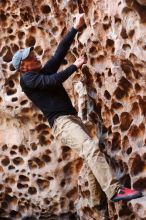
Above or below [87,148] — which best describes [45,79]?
above

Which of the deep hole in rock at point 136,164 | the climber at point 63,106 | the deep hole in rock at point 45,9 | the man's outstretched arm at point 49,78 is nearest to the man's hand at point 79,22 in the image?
the climber at point 63,106

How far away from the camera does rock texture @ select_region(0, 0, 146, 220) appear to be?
3684 mm

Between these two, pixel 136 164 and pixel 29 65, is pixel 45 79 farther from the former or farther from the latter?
pixel 136 164

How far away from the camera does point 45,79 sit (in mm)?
3641

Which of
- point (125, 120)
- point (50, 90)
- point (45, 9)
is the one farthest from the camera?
point (45, 9)

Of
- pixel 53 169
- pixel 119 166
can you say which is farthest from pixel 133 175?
pixel 53 169

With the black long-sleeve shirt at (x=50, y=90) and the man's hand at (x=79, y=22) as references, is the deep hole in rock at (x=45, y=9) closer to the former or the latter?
the man's hand at (x=79, y=22)

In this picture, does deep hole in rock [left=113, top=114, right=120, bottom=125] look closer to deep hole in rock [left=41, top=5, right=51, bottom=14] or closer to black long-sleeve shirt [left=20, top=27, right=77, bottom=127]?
black long-sleeve shirt [left=20, top=27, right=77, bottom=127]

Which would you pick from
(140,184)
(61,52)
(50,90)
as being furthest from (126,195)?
(61,52)

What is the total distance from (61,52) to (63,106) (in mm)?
355

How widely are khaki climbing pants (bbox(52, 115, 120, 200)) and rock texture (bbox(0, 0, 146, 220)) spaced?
26 cm

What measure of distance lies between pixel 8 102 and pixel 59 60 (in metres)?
1.18

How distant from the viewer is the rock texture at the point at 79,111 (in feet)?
12.1

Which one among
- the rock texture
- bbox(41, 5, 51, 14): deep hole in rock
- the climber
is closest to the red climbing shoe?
the climber
